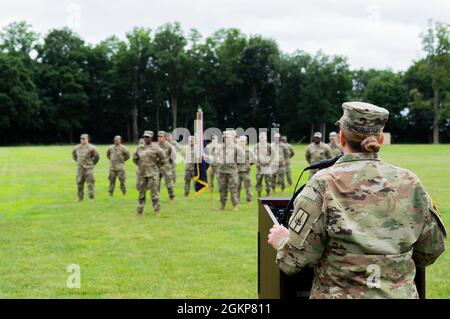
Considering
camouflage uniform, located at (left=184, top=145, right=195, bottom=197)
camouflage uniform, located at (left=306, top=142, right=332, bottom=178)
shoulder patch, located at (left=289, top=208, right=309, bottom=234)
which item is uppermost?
shoulder patch, located at (left=289, top=208, right=309, bottom=234)

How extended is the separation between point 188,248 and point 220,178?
5.74 metres

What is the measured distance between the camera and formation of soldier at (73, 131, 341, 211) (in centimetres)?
1430

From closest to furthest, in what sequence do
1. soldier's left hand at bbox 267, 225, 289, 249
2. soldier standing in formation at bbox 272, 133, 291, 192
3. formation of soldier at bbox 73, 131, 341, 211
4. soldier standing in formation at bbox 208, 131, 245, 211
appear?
soldier's left hand at bbox 267, 225, 289, 249 → formation of soldier at bbox 73, 131, 341, 211 → soldier standing in formation at bbox 208, 131, 245, 211 → soldier standing in formation at bbox 272, 133, 291, 192

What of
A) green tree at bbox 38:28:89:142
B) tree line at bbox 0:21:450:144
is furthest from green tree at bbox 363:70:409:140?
green tree at bbox 38:28:89:142

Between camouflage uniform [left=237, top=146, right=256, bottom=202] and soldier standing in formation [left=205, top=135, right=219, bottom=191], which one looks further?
camouflage uniform [left=237, top=146, right=256, bottom=202]

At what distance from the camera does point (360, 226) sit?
9.21ft

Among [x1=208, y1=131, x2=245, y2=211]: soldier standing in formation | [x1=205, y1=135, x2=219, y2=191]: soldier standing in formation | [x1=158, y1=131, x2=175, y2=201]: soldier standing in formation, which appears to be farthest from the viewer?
[x1=205, y1=135, x2=219, y2=191]: soldier standing in formation

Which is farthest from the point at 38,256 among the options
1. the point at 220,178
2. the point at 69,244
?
the point at 220,178

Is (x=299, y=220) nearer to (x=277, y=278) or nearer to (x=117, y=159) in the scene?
(x=277, y=278)

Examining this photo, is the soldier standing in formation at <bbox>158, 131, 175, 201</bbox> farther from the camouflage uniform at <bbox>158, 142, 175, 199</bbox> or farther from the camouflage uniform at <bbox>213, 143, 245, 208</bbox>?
the camouflage uniform at <bbox>213, 143, 245, 208</bbox>

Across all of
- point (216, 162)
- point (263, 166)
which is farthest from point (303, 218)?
point (263, 166)

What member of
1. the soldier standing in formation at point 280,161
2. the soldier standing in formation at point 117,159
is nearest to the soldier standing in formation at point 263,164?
the soldier standing in formation at point 280,161

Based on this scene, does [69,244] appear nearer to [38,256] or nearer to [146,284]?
[38,256]

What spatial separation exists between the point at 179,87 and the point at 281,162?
187 ft
